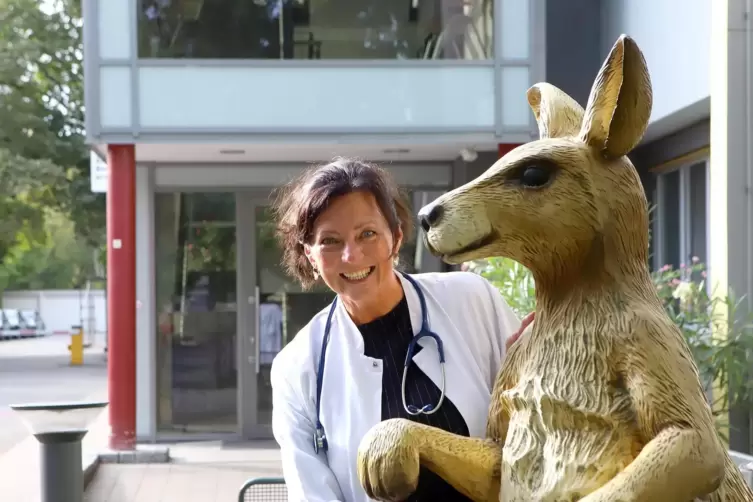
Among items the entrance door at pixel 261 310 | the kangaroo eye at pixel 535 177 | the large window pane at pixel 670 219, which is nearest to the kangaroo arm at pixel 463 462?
the kangaroo eye at pixel 535 177

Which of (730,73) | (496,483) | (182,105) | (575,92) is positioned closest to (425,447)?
(496,483)

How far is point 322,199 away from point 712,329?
151 inches

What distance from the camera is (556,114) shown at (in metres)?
1.47

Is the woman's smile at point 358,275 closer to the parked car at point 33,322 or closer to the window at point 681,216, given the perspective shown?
the window at point 681,216

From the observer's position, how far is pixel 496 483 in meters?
1.42

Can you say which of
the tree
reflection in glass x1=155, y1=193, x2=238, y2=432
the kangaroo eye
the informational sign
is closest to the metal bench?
the kangaroo eye

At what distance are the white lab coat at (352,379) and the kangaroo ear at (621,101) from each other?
65 centimetres

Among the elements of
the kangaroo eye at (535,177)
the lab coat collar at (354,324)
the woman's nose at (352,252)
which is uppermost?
the kangaroo eye at (535,177)

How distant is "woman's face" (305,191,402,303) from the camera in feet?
5.82

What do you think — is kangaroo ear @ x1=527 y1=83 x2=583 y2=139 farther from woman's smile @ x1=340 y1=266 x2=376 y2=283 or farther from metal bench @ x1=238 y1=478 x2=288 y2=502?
metal bench @ x1=238 y1=478 x2=288 y2=502

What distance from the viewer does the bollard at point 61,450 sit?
14.0ft

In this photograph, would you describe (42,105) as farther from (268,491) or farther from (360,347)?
(360,347)

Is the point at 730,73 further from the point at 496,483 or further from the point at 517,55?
the point at 496,483

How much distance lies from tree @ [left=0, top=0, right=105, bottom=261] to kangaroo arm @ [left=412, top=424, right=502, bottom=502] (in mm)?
13864
